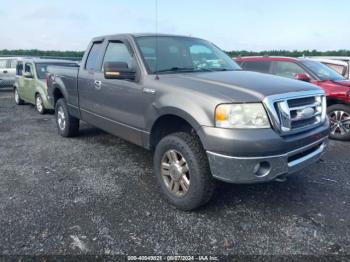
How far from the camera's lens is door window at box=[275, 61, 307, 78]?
23.4 ft

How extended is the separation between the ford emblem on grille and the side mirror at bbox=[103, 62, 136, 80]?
1.94 metres

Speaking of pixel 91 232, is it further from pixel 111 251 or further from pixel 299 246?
pixel 299 246

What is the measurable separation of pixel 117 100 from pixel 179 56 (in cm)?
100

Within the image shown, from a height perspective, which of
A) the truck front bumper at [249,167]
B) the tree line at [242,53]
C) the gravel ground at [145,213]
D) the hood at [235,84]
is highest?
the tree line at [242,53]

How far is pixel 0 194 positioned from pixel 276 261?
3.09 m

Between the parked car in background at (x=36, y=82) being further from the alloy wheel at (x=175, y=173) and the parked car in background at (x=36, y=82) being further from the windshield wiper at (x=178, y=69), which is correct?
the alloy wheel at (x=175, y=173)

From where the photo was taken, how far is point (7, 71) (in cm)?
1475

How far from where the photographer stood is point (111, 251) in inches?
105

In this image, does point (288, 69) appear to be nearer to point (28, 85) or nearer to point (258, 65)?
point (258, 65)

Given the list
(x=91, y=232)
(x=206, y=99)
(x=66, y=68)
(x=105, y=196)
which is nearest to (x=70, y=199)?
(x=105, y=196)

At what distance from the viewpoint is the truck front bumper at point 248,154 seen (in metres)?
2.77

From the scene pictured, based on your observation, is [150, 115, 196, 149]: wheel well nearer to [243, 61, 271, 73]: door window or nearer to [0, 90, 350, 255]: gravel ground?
[0, 90, 350, 255]: gravel ground

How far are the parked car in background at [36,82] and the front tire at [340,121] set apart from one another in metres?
6.45

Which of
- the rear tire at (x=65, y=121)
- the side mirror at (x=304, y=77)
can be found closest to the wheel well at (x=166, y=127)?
the rear tire at (x=65, y=121)
